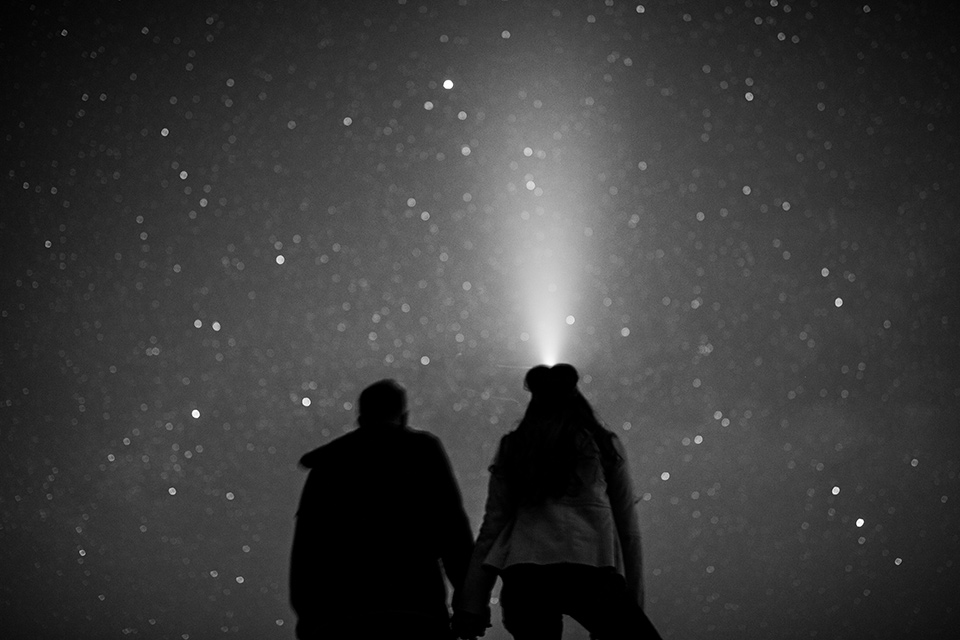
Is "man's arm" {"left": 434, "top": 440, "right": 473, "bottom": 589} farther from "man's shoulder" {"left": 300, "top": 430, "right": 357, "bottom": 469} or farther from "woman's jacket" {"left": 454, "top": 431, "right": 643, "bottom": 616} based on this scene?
"man's shoulder" {"left": 300, "top": 430, "right": 357, "bottom": 469}

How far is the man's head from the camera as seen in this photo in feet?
9.32

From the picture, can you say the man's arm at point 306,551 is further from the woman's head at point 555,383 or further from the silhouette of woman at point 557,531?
the woman's head at point 555,383

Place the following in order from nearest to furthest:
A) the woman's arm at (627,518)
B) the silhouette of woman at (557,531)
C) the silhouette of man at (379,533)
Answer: the silhouette of man at (379,533)
the silhouette of woman at (557,531)
the woman's arm at (627,518)

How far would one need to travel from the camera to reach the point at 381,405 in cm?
285

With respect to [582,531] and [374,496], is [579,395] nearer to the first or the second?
[582,531]

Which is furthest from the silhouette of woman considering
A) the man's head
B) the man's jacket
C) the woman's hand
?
the man's head

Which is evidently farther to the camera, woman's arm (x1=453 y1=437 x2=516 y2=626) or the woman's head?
the woman's head

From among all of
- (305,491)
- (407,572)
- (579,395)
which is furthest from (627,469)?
(305,491)

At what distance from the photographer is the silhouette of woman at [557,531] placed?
278 cm

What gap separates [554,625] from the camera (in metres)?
2.76

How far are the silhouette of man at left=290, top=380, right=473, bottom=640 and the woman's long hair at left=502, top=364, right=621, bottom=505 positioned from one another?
0.86 ft

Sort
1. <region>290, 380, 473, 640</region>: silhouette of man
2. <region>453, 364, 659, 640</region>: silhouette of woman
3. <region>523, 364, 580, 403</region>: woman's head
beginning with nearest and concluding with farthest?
<region>290, 380, 473, 640</region>: silhouette of man → <region>453, 364, 659, 640</region>: silhouette of woman → <region>523, 364, 580, 403</region>: woman's head

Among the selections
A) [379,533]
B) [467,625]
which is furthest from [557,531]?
[379,533]

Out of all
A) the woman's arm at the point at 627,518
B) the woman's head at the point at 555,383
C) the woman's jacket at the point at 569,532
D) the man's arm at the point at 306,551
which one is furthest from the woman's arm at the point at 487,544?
the man's arm at the point at 306,551
